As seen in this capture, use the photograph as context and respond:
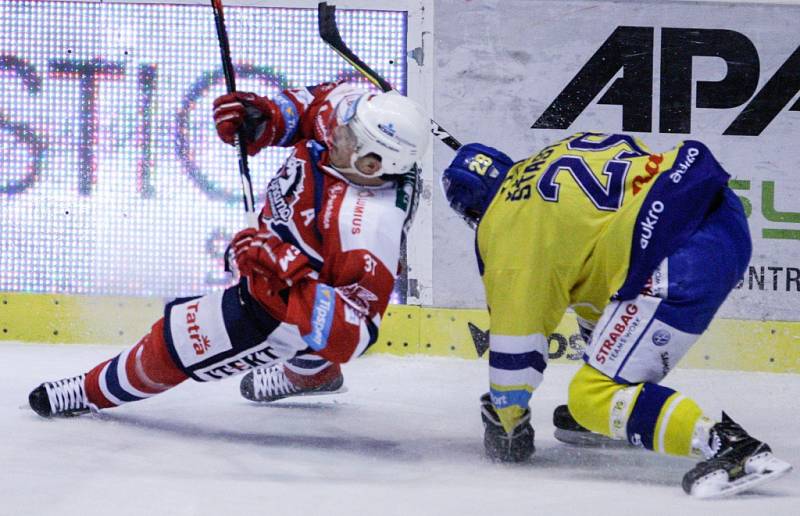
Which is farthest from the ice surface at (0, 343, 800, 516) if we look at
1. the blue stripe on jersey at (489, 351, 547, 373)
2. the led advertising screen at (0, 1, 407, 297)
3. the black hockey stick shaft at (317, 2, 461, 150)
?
the black hockey stick shaft at (317, 2, 461, 150)

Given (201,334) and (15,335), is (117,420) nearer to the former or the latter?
(201,334)

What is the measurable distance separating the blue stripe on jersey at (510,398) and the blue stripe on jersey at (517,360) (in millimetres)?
64

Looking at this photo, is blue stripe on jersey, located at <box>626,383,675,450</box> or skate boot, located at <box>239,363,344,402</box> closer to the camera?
blue stripe on jersey, located at <box>626,383,675,450</box>

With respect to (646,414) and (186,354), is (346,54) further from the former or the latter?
(646,414)

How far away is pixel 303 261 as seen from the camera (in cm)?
268

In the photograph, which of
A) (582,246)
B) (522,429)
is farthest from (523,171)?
(522,429)

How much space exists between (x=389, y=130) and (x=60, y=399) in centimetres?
116

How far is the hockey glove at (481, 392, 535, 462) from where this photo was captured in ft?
8.79

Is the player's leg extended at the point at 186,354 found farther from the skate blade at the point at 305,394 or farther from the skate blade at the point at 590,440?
the skate blade at the point at 590,440

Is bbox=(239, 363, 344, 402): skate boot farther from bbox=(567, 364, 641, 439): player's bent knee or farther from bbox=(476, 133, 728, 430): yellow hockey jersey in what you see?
bbox=(567, 364, 641, 439): player's bent knee

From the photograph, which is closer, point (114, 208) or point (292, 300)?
point (292, 300)

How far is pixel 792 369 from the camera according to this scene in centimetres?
430

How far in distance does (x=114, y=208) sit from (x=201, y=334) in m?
1.76

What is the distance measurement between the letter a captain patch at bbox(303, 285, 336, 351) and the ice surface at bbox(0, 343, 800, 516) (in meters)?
0.30
